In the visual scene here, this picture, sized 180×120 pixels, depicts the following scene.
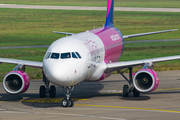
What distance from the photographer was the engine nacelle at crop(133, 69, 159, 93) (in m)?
26.3

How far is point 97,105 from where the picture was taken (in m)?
26.4

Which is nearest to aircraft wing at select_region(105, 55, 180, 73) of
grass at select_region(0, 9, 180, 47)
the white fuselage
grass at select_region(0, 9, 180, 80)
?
the white fuselage

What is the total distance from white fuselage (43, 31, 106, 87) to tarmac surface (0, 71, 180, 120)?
75.6 inches

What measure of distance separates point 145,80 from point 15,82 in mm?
9055

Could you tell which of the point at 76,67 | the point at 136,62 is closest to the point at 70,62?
the point at 76,67

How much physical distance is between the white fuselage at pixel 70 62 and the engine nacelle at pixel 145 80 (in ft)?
10.3

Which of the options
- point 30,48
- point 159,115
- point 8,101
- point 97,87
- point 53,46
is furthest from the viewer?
point 30,48

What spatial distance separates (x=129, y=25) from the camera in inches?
3875

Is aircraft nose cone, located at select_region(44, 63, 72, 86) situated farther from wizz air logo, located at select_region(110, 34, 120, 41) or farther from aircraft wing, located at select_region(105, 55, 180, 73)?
wizz air logo, located at select_region(110, 34, 120, 41)

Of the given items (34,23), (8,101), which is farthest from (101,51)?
(34,23)

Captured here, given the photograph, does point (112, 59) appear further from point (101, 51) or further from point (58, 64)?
point (58, 64)

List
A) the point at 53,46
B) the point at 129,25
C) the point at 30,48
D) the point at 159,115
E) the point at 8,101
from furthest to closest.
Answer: the point at 129,25 → the point at 30,48 → the point at 8,101 → the point at 53,46 → the point at 159,115

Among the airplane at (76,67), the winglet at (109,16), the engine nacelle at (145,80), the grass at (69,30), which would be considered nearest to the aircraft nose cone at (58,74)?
the airplane at (76,67)

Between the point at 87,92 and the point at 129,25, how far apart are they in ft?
220
